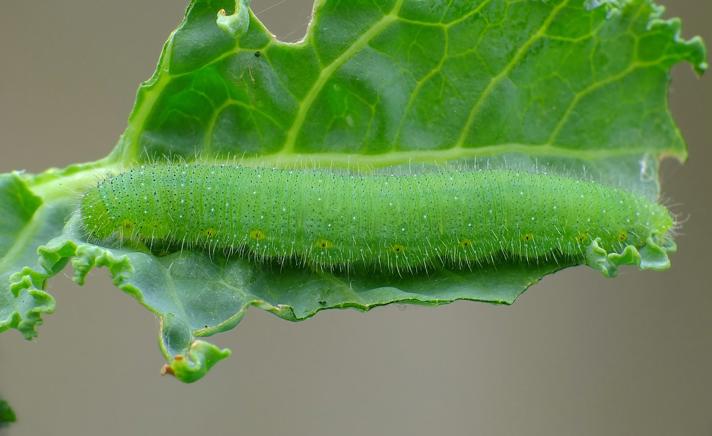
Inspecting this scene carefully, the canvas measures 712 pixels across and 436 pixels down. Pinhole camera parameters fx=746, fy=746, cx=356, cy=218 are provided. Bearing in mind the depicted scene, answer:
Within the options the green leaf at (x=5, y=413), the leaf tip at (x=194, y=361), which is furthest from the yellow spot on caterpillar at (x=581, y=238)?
the green leaf at (x=5, y=413)

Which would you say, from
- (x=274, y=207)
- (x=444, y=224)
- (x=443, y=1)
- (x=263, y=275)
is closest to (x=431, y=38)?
(x=443, y=1)

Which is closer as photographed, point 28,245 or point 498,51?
point 28,245

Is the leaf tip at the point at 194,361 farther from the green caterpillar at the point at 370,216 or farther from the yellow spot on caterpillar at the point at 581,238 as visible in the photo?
the yellow spot on caterpillar at the point at 581,238

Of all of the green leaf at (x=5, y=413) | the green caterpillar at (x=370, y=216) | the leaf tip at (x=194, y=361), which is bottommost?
the green leaf at (x=5, y=413)

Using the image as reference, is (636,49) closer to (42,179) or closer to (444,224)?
(444,224)

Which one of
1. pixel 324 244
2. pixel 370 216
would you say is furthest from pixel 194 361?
pixel 370 216

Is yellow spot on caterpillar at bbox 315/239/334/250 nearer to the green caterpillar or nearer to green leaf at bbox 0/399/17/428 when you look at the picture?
the green caterpillar

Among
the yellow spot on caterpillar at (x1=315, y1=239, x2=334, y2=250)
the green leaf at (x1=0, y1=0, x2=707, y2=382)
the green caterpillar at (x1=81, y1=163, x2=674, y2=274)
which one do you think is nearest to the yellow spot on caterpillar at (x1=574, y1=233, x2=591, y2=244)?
the green caterpillar at (x1=81, y1=163, x2=674, y2=274)
